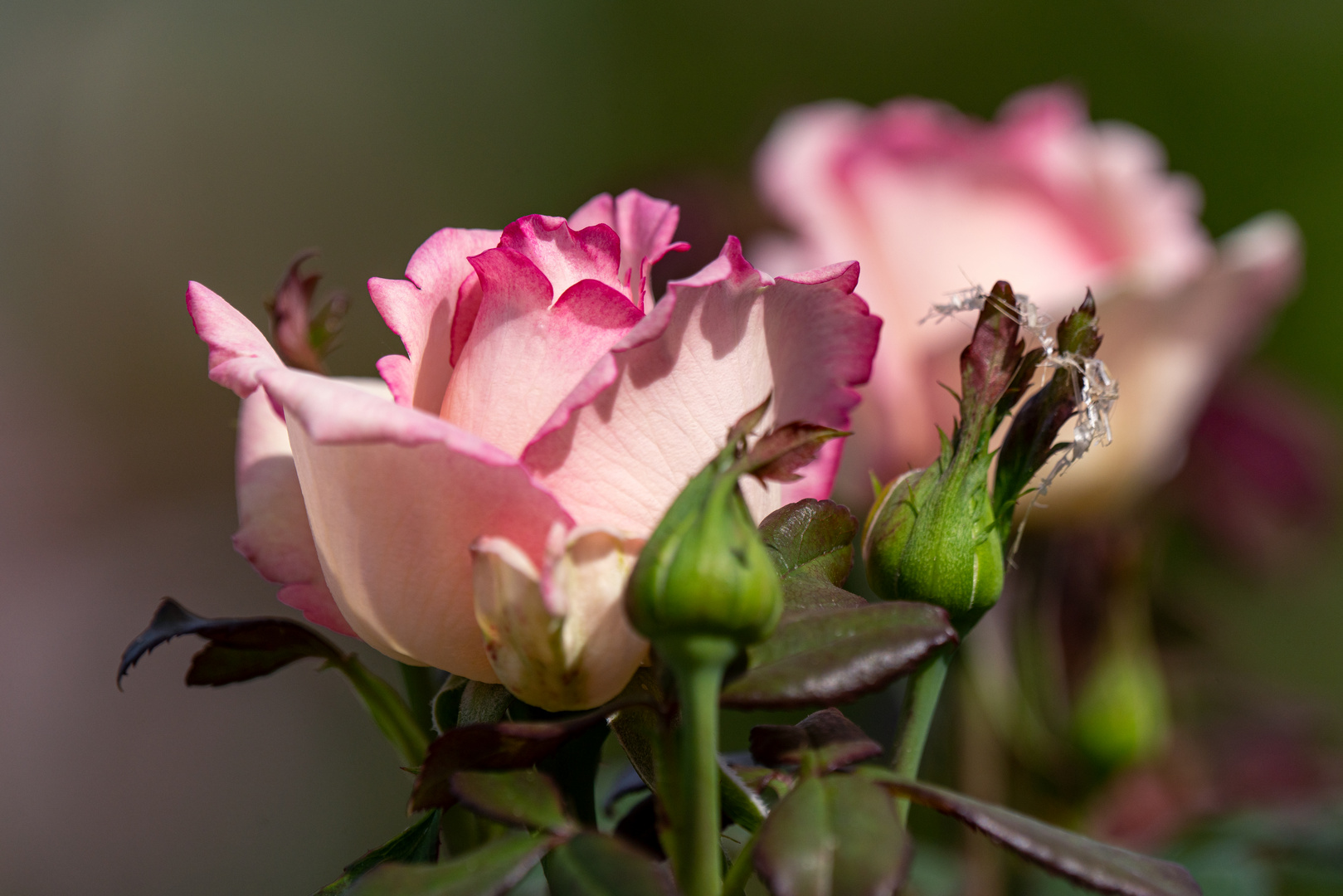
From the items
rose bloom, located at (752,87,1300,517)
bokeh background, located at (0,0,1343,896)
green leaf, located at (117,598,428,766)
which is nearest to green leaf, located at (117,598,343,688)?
green leaf, located at (117,598,428,766)

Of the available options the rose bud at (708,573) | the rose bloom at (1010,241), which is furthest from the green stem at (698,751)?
the rose bloom at (1010,241)

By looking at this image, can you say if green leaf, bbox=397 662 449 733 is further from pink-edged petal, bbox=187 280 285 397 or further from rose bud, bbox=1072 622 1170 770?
rose bud, bbox=1072 622 1170 770

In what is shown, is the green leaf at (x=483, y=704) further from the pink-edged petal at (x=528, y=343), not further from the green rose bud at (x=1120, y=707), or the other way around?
the green rose bud at (x=1120, y=707)

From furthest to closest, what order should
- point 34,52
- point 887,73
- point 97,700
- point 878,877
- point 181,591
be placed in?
point 34,52
point 887,73
point 181,591
point 97,700
point 878,877

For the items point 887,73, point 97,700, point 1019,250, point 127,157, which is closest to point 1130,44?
point 887,73

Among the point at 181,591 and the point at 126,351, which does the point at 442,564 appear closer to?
the point at 181,591

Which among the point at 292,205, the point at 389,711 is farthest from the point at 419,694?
the point at 292,205
